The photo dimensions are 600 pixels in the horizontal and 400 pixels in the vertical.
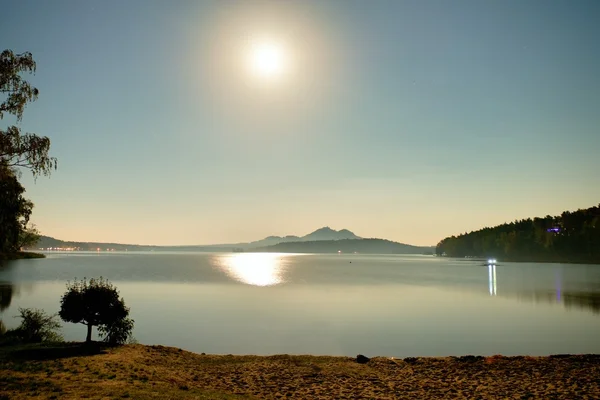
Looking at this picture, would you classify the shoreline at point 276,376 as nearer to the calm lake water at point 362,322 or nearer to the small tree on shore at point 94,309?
the small tree on shore at point 94,309

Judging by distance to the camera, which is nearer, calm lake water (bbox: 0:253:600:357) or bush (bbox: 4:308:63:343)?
bush (bbox: 4:308:63:343)

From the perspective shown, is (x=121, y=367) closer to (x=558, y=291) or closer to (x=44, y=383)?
(x=44, y=383)

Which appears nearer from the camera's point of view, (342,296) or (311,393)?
(311,393)

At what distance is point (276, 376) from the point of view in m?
21.7

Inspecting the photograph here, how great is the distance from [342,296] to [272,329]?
33.7 m

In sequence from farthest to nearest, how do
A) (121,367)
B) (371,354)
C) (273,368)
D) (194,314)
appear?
(194,314)
(371,354)
(273,368)
(121,367)

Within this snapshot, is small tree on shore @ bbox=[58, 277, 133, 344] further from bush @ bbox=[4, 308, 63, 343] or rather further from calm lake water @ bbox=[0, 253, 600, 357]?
calm lake water @ bbox=[0, 253, 600, 357]

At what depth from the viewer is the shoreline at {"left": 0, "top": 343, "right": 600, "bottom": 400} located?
671 inches

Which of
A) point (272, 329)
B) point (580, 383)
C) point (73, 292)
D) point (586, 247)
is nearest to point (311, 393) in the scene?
point (580, 383)

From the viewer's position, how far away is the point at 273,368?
23.4 meters

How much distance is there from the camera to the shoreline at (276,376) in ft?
55.9

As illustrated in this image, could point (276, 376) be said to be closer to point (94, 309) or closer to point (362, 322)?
point (94, 309)

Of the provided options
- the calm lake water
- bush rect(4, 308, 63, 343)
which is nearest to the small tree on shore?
bush rect(4, 308, 63, 343)

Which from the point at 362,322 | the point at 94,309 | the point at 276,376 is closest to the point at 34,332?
the point at 94,309
